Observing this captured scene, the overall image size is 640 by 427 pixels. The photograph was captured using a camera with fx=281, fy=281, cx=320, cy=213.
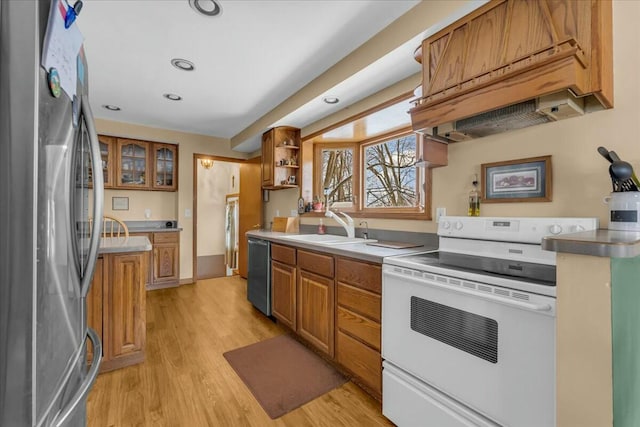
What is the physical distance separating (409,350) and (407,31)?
6.05 feet

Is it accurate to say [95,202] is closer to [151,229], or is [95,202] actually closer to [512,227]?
[512,227]

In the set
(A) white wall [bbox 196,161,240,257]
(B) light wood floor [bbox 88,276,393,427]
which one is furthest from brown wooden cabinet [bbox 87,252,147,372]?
(A) white wall [bbox 196,161,240,257]

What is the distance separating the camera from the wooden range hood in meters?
1.13

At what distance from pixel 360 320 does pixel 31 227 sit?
1.65 metres

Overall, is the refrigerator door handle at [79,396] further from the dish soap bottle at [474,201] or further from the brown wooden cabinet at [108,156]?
the brown wooden cabinet at [108,156]

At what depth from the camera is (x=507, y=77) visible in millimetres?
1272

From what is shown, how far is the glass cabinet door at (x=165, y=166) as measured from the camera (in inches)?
174

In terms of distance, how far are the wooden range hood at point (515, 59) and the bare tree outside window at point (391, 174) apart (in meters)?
0.95

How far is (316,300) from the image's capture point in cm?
223

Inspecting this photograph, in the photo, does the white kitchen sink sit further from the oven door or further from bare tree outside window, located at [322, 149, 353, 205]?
the oven door

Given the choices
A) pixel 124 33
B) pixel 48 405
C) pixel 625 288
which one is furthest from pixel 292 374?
pixel 124 33

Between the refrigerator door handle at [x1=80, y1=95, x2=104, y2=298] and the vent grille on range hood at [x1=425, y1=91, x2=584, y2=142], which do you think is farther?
the vent grille on range hood at [x1=425, y1=91, x2=584, y2=142]

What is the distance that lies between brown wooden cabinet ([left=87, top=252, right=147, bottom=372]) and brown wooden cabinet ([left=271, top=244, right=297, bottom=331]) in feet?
3.69

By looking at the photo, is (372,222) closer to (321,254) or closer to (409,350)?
(321,254)
